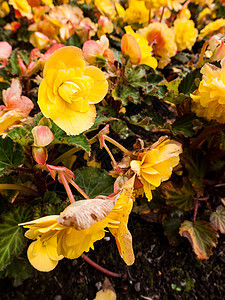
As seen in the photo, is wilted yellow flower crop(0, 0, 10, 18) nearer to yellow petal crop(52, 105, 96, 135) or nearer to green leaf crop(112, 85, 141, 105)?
green leaf crop(112, 85, 141, 105)

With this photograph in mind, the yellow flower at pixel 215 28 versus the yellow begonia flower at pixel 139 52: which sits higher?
the yellow begonia flower at pixel 139 52

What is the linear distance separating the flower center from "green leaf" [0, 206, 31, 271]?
1.40 feet

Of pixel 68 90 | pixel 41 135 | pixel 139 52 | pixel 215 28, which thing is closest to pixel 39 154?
pixel 41 135

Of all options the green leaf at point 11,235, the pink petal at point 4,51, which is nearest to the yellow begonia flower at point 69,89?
the green leaf at point 11,235

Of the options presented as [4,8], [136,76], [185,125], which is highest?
[4,8]

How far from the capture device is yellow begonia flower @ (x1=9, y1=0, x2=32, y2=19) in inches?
44.9

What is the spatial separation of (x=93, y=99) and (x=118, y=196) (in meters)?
0.25

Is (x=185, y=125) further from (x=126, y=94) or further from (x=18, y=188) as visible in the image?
(x=18, y=188)

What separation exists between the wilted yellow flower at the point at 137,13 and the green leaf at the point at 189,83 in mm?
634

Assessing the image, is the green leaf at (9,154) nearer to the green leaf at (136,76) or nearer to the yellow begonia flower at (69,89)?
the yellow begonia flower at (69,89)

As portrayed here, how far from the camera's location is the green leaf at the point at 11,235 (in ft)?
2.31

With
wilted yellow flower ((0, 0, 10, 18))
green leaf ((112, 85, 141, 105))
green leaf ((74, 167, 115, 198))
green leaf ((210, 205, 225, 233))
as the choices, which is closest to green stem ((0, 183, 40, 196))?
green leaf ((74, 167, 115, 198))

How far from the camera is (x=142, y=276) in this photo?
92 centimetres

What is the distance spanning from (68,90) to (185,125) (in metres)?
0.45
